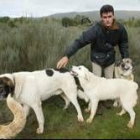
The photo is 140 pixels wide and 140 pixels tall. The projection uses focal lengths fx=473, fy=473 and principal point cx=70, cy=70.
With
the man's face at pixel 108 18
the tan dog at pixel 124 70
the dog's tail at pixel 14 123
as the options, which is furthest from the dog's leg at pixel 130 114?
the dog's tail at pixel 14 123

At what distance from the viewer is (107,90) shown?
817cm

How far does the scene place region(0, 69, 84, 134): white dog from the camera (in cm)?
761

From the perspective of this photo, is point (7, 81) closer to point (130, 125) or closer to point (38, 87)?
point (38, 87)

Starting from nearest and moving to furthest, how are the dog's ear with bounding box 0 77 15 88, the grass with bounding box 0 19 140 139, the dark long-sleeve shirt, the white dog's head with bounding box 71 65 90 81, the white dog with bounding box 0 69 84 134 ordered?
the dog's ear with bounding box 0 77 15 88, the white dog with bounding box 0 69 84 134, the grass with bounding box 0 19 140 139, the white dog's head with bounding box 71 65 90 81, the dark long-sleeve shirt

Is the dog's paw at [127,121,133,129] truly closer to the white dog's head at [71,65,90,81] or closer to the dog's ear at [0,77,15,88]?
the white dog's head at [71,65,90,81]

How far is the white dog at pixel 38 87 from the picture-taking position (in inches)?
300

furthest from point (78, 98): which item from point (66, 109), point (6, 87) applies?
point (6, 87)

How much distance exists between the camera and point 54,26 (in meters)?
11.4

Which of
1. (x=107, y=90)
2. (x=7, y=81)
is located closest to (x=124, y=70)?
(x=107, y=90)

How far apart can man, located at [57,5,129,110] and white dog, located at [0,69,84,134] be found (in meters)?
0.37

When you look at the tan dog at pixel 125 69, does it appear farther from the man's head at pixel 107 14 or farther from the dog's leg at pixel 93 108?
the dog's leg at pixel 93 108

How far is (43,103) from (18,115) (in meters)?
1.99

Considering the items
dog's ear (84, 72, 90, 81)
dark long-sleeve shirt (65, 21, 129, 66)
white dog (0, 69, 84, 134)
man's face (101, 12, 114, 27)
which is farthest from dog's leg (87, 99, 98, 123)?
man's face (101, 12, 114, 27)

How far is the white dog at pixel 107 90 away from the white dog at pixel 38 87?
198mm
